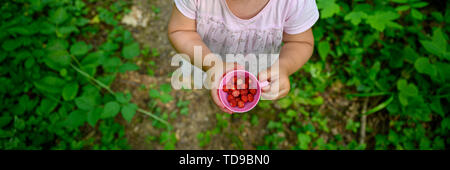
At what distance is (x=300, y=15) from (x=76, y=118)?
183 centimetres

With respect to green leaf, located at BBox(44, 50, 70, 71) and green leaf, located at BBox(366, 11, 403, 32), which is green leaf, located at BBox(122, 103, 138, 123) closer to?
green leaf, located at BBox(44, 50, 70, 71)

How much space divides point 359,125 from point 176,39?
6.13 ft

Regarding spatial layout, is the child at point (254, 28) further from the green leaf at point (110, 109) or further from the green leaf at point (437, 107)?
the green leaf at point (437, 107)

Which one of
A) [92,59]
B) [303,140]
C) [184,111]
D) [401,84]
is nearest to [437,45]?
[401,84]

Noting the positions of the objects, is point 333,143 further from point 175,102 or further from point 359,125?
point 175,102

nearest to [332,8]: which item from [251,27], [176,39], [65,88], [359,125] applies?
[251,27]

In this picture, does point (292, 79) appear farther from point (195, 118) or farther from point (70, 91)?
point (70, 91)

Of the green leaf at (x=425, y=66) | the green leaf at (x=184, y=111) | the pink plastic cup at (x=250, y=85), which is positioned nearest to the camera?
the pink plastic cup at (x=250, y=85)

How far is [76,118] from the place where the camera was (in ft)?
6.32

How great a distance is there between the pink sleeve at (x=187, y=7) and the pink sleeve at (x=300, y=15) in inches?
20.2

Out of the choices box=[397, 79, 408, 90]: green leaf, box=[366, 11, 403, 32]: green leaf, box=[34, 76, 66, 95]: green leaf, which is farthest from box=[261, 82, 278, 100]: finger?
box=[34, 76, 66, 95]: green leaf

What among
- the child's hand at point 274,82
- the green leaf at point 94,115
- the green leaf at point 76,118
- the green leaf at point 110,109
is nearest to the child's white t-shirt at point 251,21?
the child's hand at point 274,82

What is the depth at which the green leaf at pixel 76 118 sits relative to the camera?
1.92 meters

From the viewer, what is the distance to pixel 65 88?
6.78ft
